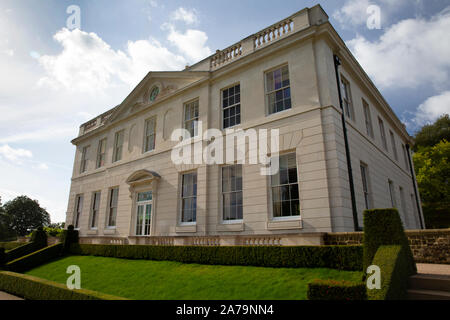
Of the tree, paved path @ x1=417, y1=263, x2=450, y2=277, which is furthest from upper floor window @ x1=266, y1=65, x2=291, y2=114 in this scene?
the tree

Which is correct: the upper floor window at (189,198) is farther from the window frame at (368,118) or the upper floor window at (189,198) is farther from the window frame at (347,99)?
the window frame at (368,118)

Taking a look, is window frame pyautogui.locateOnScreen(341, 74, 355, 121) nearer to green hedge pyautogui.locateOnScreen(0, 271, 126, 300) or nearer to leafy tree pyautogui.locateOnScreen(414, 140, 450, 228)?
green hedge pyautogui.locateOnScreen(0, 271, 126, 300)

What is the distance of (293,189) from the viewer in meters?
11.2

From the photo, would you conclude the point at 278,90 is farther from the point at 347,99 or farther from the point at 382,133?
the point at 382,133

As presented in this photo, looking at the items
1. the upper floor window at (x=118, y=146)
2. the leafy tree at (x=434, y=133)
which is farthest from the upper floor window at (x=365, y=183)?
the leafy tree at (x=434, y=133)

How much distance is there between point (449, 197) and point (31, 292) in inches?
1497

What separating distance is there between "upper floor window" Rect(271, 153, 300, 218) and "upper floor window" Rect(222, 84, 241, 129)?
364cm

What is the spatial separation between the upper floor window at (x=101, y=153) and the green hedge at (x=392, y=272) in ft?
68.4

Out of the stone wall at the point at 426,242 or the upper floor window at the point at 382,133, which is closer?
the stone wall at the point at 426,242

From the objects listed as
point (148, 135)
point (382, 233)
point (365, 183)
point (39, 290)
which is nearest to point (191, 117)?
point (148, 135)

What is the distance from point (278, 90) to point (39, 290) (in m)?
11.9

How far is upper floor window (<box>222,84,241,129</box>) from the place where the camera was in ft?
46.6

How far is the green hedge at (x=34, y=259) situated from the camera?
1397cm
